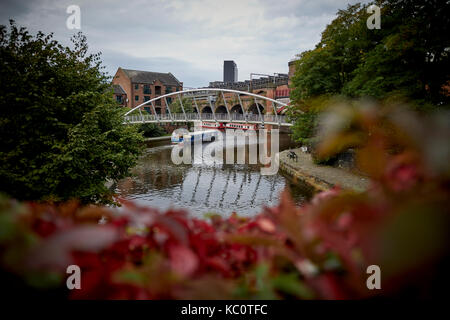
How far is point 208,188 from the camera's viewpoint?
719 inches

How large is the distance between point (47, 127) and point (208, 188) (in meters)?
11.6

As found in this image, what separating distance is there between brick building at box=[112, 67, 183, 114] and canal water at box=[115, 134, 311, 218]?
3979 centimetres

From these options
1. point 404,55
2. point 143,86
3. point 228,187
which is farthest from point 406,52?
point 143,86

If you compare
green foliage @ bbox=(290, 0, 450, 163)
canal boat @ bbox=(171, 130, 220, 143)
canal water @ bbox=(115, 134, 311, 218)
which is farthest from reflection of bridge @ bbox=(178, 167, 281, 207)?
canal boat @ bbox=(171, 130, 220, 143)

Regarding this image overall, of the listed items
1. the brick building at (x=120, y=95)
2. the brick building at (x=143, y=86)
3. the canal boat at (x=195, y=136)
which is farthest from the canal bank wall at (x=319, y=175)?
the brick building at (x=143, y=86)

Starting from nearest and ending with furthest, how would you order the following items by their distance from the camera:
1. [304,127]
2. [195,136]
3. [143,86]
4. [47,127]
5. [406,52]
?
[47,127] < [406,52] < [304,127] < [195,136] < [143,86]

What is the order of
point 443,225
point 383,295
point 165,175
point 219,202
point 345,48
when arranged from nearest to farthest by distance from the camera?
point 443,225 → point 383,295 → point 219,202 → point 345,48 → point 165,175

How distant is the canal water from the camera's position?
14773 millimetres

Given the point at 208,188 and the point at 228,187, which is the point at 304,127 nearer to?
the point at 228,187

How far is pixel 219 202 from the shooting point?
15.3 metres

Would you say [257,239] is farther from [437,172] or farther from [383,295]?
[437,172]

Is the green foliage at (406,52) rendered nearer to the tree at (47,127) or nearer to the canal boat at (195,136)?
the tree at (47,127)
